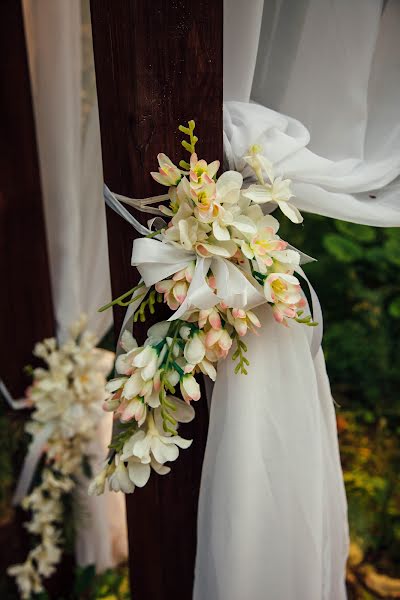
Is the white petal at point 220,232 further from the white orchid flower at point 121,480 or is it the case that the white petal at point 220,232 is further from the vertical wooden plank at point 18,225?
the vertical wooden plank at point 18,225

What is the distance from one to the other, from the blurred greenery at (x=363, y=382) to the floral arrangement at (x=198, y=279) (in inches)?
48.8

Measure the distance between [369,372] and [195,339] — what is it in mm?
1815

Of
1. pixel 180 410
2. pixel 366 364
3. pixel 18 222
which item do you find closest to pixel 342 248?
pixel 366 364

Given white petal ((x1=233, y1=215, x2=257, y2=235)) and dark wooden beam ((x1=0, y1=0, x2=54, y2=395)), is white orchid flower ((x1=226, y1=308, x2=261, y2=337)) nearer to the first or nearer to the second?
white petal ((x1=233, y1=215, x2=257, y2=235))

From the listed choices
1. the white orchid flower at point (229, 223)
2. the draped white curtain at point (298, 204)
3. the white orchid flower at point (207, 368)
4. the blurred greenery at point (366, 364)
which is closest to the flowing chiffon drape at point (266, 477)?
the draped white curtain at point (298, 204)

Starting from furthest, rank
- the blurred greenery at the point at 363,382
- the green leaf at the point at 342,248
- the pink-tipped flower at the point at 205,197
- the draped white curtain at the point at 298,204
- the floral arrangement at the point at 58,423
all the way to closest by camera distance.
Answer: the blurred greenery at the point at 363,382 < the green leaf at the point at 342,248 < the floral arrangement at the point at 58,423 < the draped white curtain at the point at 298,204 < the pink-tipped flower at the point at 205,197

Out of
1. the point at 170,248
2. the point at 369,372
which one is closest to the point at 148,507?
the point at 170,248

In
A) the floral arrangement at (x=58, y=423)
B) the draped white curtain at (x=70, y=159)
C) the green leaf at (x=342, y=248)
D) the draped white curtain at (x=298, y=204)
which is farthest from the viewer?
the green leaf at (x=342, y=248)

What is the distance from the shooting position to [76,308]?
1.99 meters

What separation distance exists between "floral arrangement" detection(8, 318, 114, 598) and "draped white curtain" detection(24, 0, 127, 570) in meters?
0.10

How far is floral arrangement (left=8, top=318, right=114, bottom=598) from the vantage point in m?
1.90

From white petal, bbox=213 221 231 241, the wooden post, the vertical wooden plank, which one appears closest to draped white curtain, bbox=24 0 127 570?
the vertical wooden plank

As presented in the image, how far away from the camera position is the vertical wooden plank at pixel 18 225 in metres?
1.76

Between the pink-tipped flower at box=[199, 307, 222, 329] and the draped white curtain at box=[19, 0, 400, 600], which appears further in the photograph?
the draped white curtain at box=[19, 0, 400, 600]
